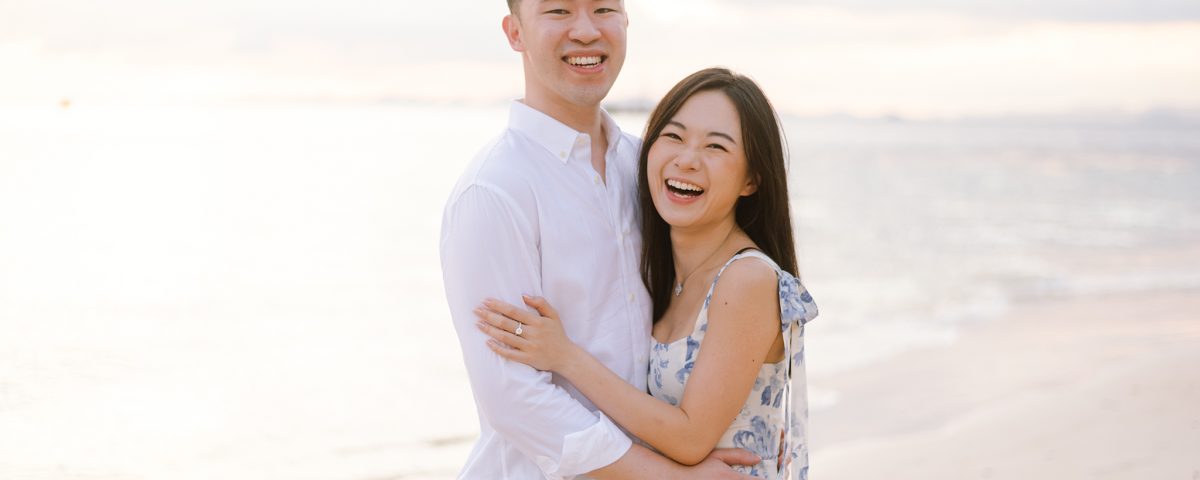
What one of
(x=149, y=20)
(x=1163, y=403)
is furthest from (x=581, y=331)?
(x=149, y=20)

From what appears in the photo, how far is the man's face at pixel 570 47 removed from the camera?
2.93 metres

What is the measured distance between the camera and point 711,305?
111 inches

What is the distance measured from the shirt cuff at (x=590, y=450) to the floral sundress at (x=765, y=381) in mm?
270

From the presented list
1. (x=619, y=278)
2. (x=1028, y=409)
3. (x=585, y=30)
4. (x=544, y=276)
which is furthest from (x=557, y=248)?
(x=1028, y=409)

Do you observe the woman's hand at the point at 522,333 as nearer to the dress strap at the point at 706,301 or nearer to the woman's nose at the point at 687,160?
the dress strap at the point at 706,301

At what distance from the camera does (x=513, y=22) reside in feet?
10.3

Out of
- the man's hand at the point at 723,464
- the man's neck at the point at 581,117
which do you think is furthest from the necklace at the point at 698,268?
the man's hand at the point at 723,464

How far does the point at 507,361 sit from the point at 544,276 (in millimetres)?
254

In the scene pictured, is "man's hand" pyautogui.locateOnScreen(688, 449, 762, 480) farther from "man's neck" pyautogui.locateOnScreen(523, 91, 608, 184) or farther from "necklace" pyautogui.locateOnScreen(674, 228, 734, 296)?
"man's neck" pyautogui.locateOnScreen(523, 91, 608, 184)

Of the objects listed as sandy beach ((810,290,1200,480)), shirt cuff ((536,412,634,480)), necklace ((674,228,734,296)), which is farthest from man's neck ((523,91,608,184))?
sandy beach ((810,290,1200,480))

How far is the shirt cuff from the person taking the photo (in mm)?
2613

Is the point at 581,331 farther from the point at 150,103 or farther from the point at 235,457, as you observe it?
the point at 150,103

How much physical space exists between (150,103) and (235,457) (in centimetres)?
9516

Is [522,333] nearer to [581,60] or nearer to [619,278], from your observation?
[619,278]
